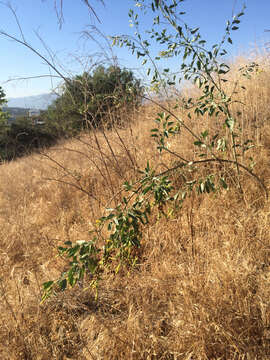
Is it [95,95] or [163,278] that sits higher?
[95,95]

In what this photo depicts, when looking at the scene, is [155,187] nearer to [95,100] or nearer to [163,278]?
[163,278]

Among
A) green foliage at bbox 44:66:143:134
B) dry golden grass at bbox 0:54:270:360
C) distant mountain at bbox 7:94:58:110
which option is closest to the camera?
dry golden grass at bbox 0:54:270:360

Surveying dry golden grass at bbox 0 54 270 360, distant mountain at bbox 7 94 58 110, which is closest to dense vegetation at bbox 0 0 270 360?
dry golden grass at bbox 0 54 270 360

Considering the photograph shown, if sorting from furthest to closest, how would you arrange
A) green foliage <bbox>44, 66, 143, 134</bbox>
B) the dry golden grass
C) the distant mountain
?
1. the distant mountain
2. green foliage <bbox>44, 66, 143, 134</bbox>
3. the dry golden grass

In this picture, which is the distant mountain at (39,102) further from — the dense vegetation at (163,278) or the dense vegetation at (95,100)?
the dense vegetation at (163,278)

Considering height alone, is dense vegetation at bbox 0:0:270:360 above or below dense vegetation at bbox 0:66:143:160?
below

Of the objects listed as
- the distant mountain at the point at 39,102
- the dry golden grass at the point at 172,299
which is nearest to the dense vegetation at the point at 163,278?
the dry golden grass at the point at 172,299

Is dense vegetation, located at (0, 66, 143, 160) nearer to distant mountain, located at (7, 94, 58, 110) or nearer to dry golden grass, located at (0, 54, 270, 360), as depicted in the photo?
distant mountain, located at (7, 94, 58, 110)

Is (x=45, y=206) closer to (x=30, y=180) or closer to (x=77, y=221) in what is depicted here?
(x=77, y=221)

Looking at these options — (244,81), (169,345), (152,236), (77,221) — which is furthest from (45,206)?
(244,81)

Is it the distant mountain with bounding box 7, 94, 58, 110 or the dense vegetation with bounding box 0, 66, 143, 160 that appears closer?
the dense vegetation with bounding box 0, 66, 143, 160

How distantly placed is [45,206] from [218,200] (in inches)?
78.5

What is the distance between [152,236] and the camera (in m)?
1.72

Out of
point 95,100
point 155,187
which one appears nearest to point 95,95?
point 95,100
